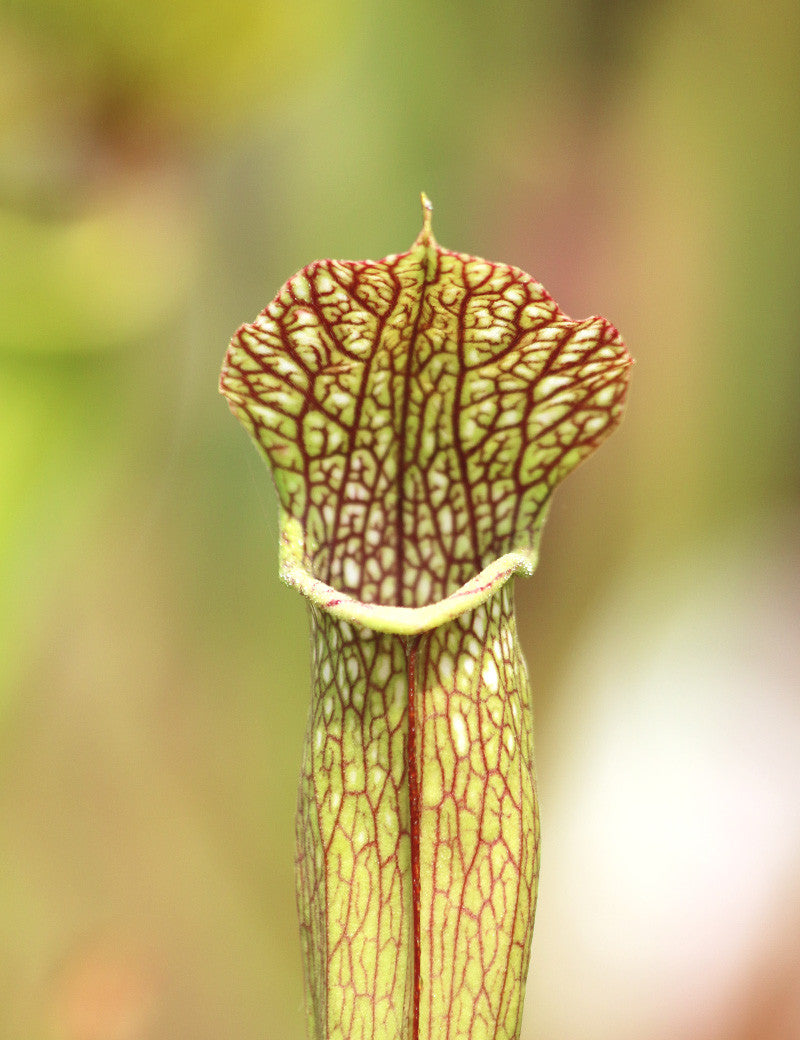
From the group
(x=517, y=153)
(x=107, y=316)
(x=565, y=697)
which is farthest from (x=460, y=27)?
(x=565, y=697)

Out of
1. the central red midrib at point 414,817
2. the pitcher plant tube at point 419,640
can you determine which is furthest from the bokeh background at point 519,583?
A: the central red midrib at point 414,817

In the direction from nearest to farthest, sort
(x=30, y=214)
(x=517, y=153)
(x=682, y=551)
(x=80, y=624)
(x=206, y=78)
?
1. (x=30, y=214)
2. (x=206, y=78)
3. (x=80, y=624)
4. (x=517, y=153)
5. (x=682, y=551)

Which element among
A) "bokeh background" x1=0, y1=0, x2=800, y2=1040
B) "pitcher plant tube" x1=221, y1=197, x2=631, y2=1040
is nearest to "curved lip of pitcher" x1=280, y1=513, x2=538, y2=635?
"pitcher plant tube" x1=221, y1=197, x2=631, y2=1040

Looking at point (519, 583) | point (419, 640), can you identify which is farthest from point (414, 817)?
point (519, 583)

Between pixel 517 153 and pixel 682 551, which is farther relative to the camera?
pixel 682 551

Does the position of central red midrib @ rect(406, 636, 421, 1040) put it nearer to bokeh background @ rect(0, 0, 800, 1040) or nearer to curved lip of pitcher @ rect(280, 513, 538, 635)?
curved lip of pitcher @ rect(280, 513, 538, 635)

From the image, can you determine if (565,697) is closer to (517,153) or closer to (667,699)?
(667,699)

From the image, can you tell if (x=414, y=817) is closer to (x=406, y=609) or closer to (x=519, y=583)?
(x=406, y=609)
